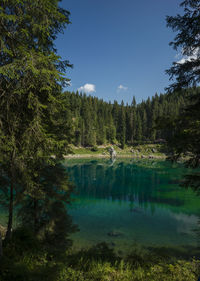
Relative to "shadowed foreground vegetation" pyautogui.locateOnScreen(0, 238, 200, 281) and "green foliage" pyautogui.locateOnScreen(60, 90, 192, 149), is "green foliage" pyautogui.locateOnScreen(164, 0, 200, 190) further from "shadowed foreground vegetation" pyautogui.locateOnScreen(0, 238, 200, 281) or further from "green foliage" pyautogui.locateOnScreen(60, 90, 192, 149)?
"green foliage" pyautogui.locateOnScreen(60, 90, 192, 149)

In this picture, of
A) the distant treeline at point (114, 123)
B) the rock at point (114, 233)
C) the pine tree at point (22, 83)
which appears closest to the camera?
the pine tree at point (22, 83)

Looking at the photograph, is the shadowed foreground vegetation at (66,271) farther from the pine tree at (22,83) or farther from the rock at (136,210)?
the rock at (136,210)

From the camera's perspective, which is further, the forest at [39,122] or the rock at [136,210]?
the rock at [136,210]

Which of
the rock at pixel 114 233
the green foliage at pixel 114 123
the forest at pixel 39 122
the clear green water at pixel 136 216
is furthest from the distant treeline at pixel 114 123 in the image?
the forest at pixel 39 122

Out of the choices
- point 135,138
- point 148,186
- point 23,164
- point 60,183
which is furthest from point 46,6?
point 135,138

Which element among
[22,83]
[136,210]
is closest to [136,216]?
[136,210]

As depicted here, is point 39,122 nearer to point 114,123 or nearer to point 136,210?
point 136,210

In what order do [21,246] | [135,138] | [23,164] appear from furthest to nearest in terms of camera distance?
[135,138]
[21,246]
[23,164]

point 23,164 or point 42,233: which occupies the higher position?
point 23,164

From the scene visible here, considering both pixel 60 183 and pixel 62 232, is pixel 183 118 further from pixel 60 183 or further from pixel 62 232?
pixel 62 232

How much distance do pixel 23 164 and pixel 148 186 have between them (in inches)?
1055

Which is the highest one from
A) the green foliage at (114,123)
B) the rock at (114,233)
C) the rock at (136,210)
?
the green foliage at (114,123)

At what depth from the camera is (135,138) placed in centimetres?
8881

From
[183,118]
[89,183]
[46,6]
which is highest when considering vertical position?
[46,6]
